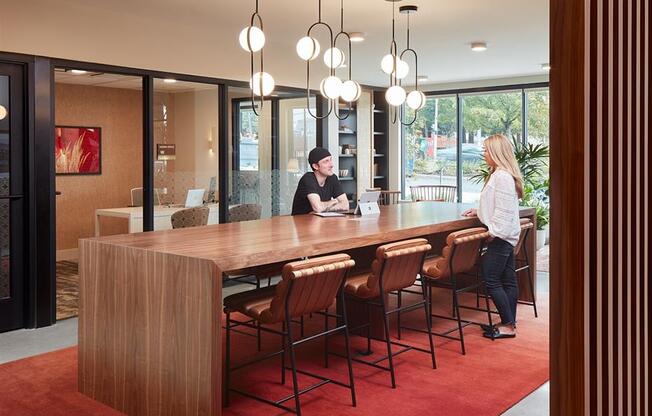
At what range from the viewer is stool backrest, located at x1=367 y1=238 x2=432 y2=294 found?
371cm

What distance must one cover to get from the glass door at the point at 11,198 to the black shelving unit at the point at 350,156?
5.33 meters

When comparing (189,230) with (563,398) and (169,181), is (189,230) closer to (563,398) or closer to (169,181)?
(169,181)

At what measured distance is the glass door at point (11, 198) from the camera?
16.0 feet

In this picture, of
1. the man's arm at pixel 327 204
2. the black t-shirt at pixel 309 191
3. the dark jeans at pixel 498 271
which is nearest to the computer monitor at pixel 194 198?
the black t-shirt at pixel 309 191

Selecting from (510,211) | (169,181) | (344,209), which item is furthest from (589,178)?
(169,181)

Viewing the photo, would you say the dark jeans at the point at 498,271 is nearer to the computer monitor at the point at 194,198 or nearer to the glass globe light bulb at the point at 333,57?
the glass globe light bulb at the point at 333,57

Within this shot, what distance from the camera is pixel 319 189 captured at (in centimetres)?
528

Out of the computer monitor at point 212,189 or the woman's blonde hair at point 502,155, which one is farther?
the computer monitor at point 212,189

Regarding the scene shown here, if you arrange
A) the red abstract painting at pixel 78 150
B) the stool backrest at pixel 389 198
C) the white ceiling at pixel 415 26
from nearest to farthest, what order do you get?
the white ceiling at pixel 415 26, the red abstract painting at pixel 78 150, the stool backrest at pixel 389 198

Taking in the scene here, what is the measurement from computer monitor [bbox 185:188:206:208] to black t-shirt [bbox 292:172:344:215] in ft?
4.96

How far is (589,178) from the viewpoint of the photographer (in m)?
1.45

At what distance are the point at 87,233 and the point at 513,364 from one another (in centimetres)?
612

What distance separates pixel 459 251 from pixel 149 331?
82.8 inches
